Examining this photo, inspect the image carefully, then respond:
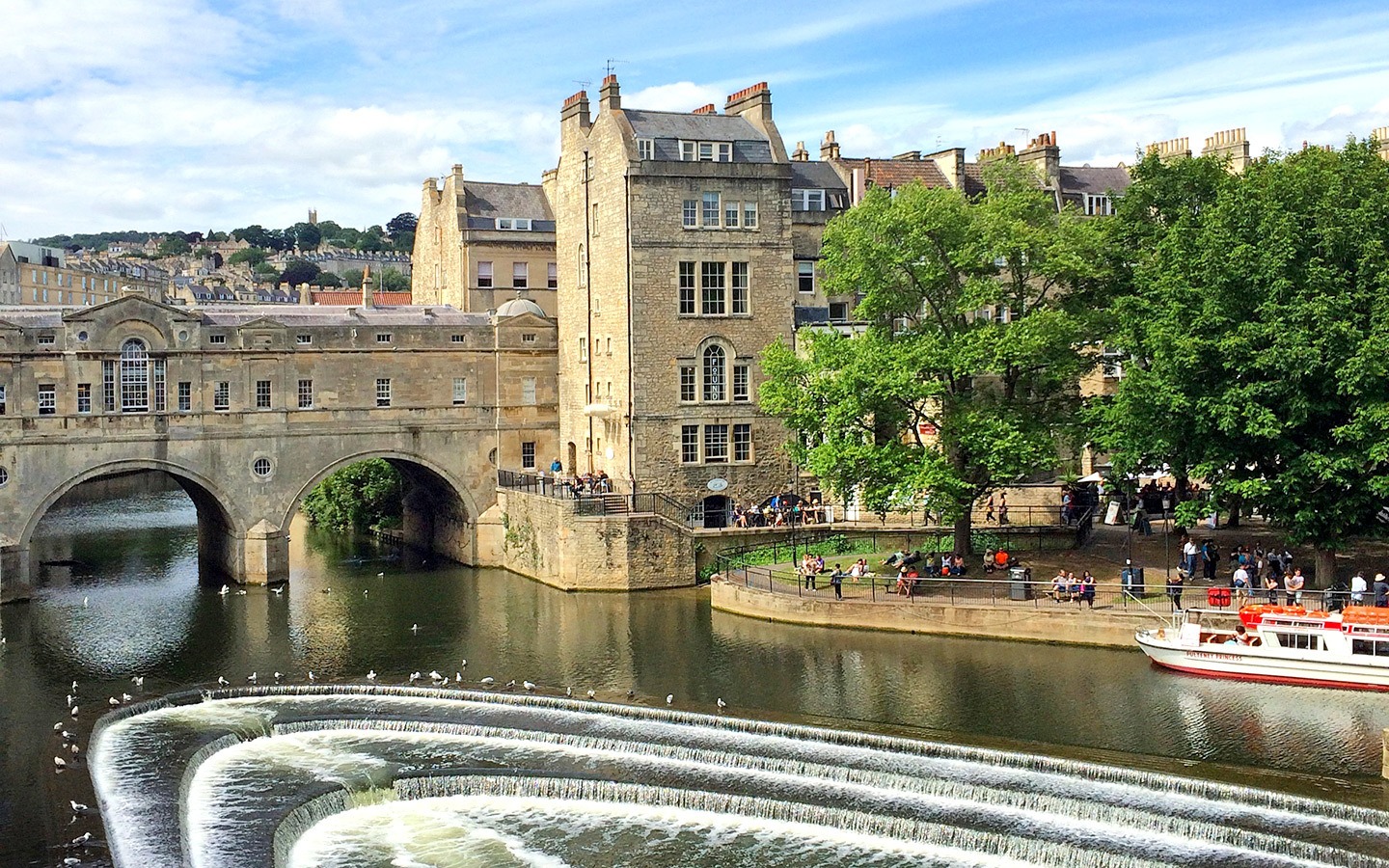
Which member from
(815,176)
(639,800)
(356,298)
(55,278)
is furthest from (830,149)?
(55,278)

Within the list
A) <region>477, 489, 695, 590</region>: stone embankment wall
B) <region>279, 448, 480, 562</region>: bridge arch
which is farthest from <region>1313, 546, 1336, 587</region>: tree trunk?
<region>279, 448, 480, 562</region>: bridge arch

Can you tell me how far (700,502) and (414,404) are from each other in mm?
11152

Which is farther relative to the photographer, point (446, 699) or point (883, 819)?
point (446, 699)

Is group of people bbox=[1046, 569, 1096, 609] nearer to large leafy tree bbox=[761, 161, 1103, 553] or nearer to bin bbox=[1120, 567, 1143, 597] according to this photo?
bin bbox=[1120, 567, 1143, 597]

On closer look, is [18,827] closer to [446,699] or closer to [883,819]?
[446,699]

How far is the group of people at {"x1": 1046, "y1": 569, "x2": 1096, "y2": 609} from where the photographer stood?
40344 millimetres

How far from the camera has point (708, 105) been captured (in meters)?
57.8

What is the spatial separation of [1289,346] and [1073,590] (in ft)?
27.8

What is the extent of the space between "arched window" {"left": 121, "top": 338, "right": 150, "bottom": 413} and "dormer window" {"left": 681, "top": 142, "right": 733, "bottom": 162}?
19.9 m

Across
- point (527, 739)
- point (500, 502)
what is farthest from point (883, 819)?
point (500, 502)

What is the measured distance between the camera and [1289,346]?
37281mm

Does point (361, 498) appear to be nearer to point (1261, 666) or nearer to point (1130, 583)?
point (1130, 583)

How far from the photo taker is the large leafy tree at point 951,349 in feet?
144

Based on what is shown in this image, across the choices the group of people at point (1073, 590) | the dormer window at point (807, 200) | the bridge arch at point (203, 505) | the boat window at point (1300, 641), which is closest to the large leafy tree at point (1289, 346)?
the group of people at point (1073, 590)
